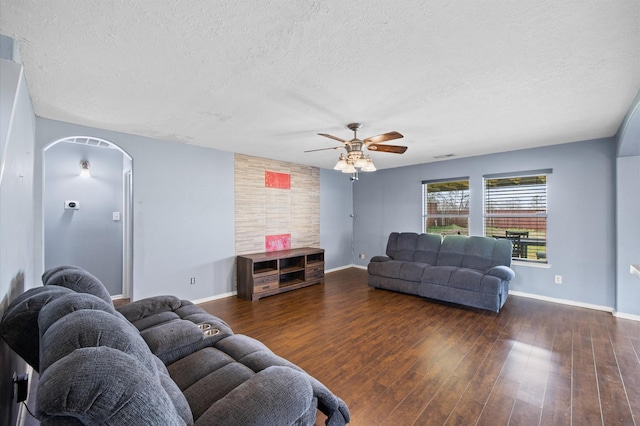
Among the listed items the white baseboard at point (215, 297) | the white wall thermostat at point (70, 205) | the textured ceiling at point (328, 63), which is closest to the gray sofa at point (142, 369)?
the textured ceiling at point (328, 63)

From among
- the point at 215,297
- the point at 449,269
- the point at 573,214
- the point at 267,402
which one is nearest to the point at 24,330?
the point at 267,402

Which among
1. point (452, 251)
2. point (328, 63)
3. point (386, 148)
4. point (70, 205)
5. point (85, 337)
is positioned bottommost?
point (452, 251)

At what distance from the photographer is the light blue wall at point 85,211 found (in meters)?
4.04

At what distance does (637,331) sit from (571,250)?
129 cm

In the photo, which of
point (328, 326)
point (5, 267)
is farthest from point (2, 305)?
point (328, 326)

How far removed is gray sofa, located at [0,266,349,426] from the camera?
68 cm

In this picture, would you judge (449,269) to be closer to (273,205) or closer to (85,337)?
(273,205)

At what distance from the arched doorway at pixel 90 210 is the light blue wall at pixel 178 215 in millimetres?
255

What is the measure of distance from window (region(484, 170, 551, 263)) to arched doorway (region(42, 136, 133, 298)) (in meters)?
5.94

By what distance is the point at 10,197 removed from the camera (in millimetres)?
1681

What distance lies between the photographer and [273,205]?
5371mm

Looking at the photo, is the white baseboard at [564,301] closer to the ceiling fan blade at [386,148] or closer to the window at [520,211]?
the window at [520,211]

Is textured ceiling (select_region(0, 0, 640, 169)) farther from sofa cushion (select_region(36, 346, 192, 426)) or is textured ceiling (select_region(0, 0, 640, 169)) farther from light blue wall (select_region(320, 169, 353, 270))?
light blue wall (select_region(320, 169, 353, 270))

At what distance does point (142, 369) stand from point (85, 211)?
187 inches
